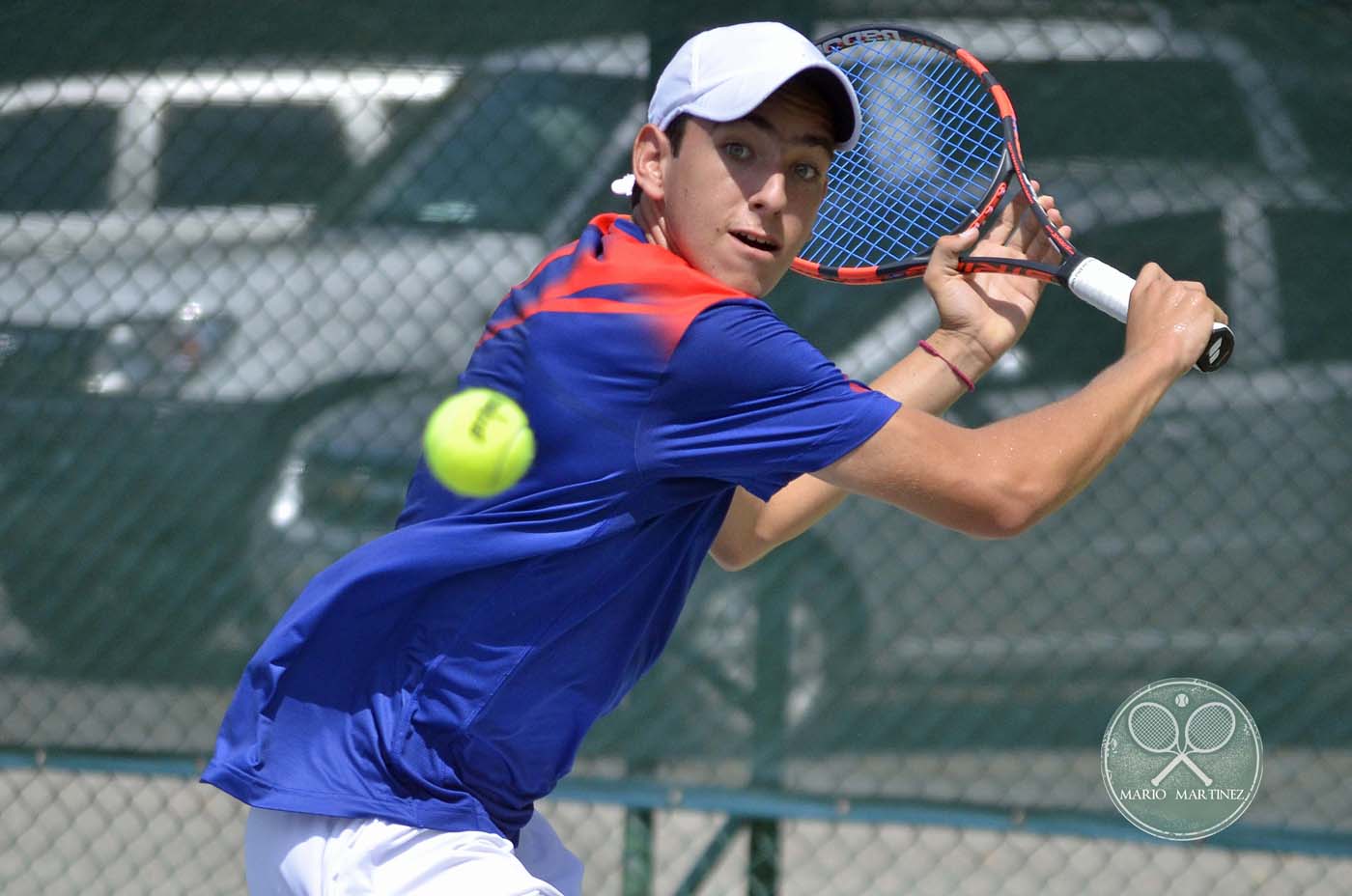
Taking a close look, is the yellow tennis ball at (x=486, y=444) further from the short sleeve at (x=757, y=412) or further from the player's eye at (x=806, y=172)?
the player's eye at (x=806, y=172)

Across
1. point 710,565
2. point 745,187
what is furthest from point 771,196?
point 710,565

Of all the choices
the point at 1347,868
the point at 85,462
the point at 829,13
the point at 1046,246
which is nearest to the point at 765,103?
the point at 1046,246

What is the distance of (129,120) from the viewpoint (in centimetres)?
363

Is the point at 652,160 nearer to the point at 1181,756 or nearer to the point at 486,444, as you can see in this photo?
the point at 486,444

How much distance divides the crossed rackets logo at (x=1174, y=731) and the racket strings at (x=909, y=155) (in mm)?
1119

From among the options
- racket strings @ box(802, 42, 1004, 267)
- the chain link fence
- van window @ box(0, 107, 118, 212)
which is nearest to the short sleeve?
racket strings @ box(802, 42, 1004, 267)

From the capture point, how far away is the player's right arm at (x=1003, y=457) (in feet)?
A: 5.51

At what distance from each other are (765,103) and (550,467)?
49 centimetres

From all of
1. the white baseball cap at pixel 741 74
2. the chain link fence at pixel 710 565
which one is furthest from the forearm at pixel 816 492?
the chain link fence at pixel 710 565

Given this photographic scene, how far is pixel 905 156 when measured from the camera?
291 cm

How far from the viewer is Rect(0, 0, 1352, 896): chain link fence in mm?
3293

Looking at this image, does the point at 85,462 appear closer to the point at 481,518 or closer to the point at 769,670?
the point at 769,670

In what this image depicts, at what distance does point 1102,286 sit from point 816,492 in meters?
0.49

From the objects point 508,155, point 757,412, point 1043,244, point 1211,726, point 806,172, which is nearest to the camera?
point 757,412
